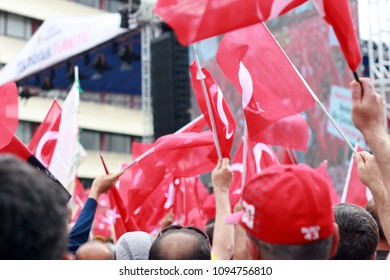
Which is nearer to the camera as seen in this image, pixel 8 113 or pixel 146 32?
pixel 8 113

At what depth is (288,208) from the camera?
71.4 inches

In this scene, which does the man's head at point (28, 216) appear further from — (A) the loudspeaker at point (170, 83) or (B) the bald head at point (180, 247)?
(A) the loudspeaker at point (170, 83)

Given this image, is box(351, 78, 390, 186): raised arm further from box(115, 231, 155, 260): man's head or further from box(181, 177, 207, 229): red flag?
box(181, 177, 207, 229): red flag

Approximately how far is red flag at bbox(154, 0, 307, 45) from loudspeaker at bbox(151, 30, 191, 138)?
12306 millimetres

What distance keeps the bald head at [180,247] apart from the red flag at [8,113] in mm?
1716

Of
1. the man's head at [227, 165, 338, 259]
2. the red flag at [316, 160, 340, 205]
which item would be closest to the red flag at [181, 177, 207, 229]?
the red flag at [316, 160, 340, 205]

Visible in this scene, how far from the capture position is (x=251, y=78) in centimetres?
376

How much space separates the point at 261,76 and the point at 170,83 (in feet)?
36.7

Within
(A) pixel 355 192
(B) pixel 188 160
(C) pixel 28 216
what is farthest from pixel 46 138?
(C) pixel 28 216

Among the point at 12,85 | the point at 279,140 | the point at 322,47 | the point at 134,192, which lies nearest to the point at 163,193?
the point at 134,192

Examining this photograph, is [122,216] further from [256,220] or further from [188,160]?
[256,220]

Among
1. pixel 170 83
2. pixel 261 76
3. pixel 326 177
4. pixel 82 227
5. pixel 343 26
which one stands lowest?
pixel 326 177

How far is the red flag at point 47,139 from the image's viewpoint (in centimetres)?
591

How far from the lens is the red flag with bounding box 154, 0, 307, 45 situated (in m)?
2.33
